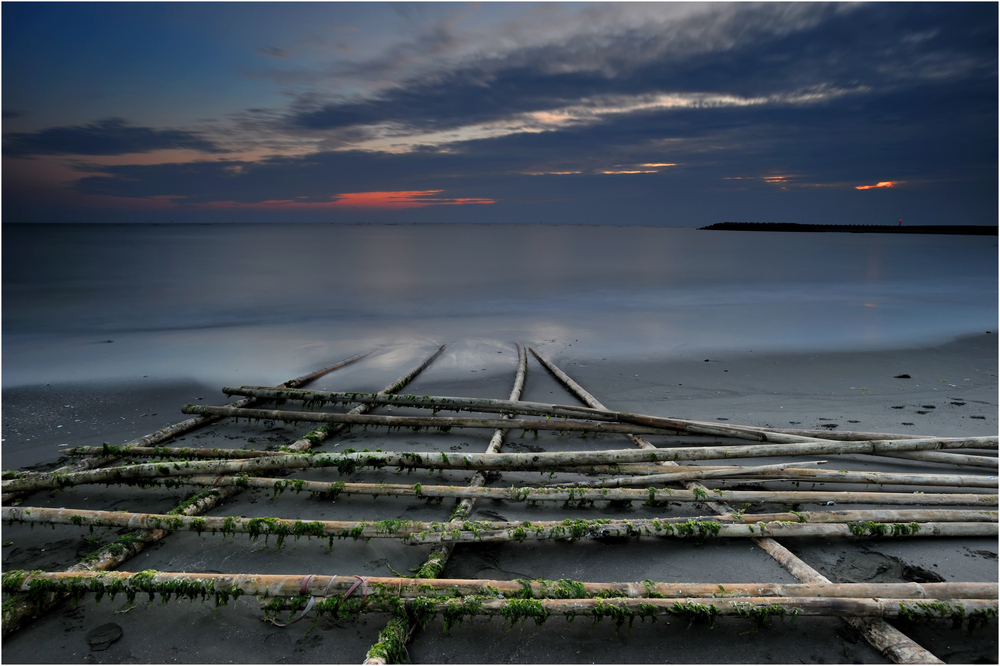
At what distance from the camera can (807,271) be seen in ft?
104

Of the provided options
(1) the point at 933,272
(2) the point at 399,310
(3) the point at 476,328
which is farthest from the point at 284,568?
(1) the point at 933,272

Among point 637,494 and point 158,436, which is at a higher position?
point 158,436

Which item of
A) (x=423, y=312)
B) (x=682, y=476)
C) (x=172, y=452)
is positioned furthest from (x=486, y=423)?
(x=423, y=312)

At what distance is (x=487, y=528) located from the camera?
11.7 ft

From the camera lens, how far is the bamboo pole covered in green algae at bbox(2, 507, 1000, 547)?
11.5 ft

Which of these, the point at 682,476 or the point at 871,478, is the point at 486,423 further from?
the point at 871,478

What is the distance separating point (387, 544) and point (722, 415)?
4.86 m

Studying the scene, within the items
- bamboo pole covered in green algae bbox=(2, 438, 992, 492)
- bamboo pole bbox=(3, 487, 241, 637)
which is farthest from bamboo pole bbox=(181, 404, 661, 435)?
bamboo pole bbox=(3, 487, 241, 637)

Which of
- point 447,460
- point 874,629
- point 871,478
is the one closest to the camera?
point 874,629

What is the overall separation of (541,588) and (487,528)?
2.40ft

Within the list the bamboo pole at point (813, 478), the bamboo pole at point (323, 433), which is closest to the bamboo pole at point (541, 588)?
the bamboo pole at point (813, 478)

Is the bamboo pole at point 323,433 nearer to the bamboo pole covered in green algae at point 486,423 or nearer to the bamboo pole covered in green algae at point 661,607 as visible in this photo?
the bamboo pole covered in green algae at point 486,423

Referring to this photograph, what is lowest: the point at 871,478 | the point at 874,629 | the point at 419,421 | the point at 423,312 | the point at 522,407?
the point at 874,629

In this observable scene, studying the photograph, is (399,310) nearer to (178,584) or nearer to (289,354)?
(289,354)
